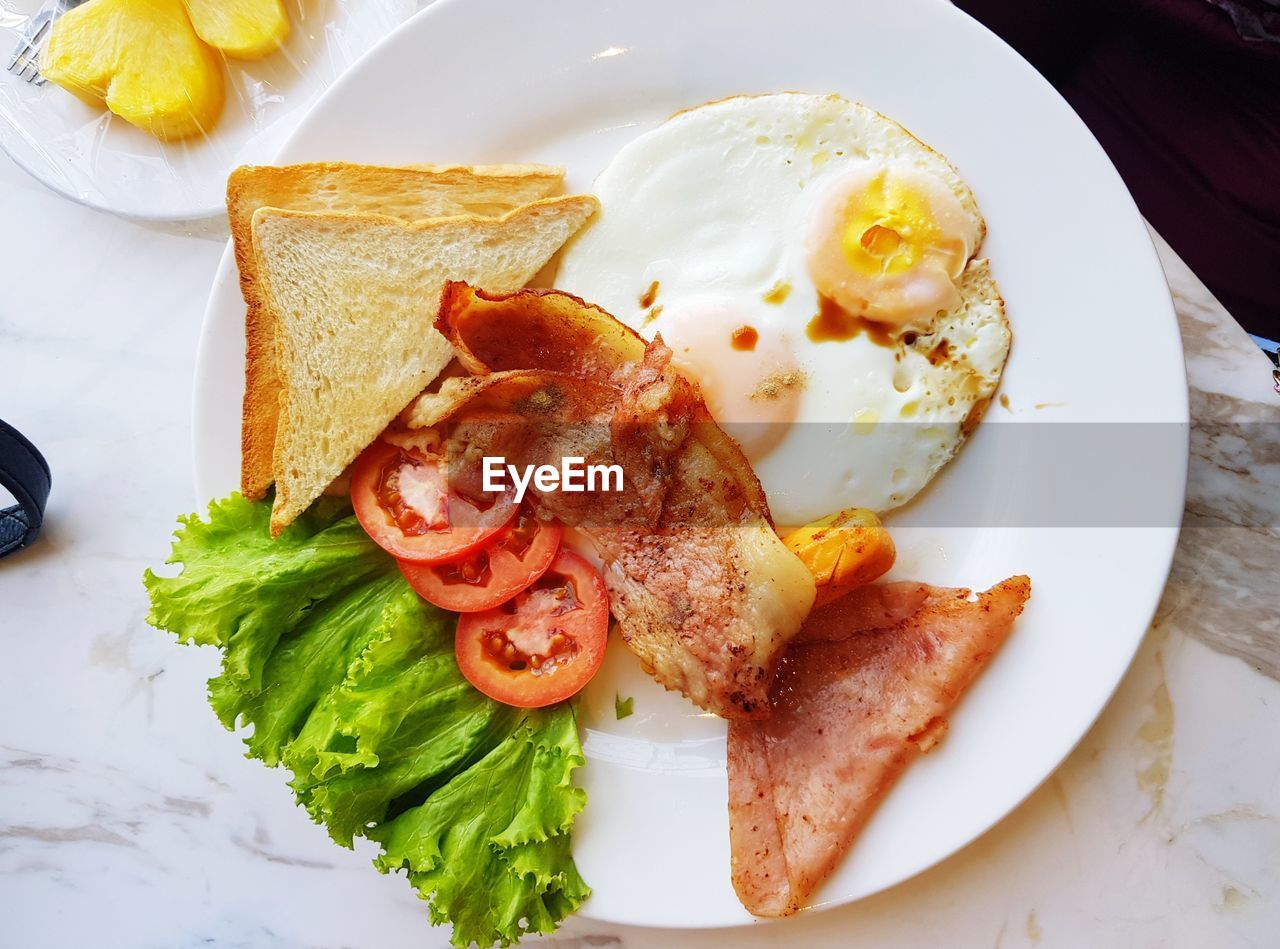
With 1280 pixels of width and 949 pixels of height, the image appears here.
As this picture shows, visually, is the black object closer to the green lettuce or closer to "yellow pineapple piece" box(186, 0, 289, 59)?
the green lettuce

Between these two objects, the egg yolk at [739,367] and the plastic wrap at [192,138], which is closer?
the egg yolk at [739,367]

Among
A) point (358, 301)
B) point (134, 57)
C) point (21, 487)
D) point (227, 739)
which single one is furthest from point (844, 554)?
point (134, 57)

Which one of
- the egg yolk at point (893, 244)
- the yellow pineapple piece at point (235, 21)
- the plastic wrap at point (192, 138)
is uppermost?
the yellow pineapple piece at point (235, 21)

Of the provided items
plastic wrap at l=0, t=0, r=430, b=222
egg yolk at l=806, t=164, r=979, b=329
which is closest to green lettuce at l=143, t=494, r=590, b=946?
plastic wrap at l=0, t=0, r=430, b=222

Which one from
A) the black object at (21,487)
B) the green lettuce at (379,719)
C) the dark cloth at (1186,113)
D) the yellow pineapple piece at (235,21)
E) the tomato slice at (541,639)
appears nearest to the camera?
the green lettuce at (379,719)

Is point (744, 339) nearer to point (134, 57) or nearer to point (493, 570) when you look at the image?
point (493, 570)

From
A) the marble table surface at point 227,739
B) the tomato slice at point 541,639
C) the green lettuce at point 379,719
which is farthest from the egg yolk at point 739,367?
the marble table surface at point 227,739

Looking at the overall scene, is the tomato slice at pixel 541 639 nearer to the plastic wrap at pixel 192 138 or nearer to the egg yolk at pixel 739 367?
the egg yolk at pixel 739 367
